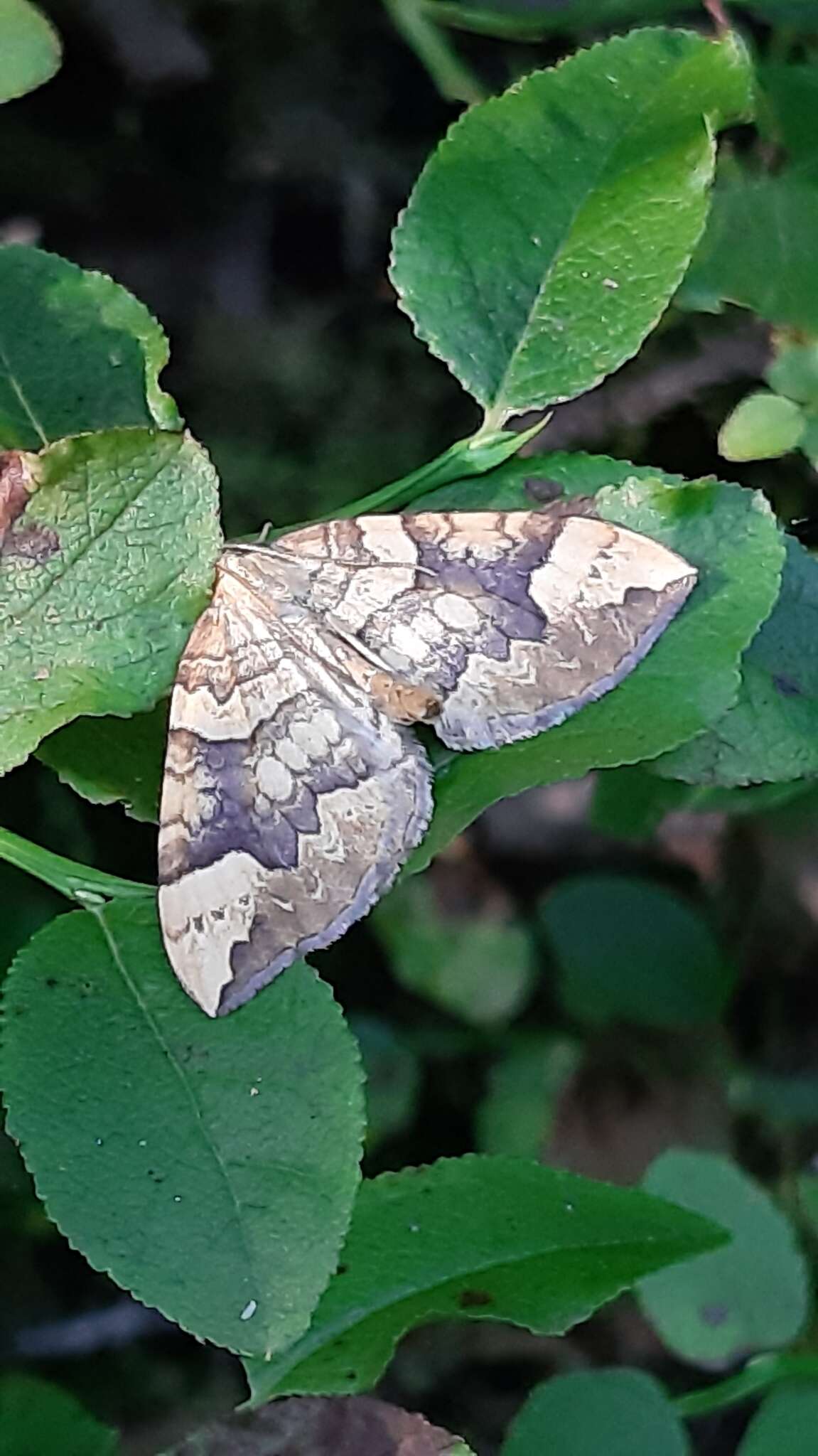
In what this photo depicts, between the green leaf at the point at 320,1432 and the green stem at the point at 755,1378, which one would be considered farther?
the green stem at the point at 755,1378

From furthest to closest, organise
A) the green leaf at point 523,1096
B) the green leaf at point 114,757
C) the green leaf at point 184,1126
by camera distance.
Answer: the green leaf at point 523,1096 < the green leaf at point 114,757 < the green leaf at point 184,1126

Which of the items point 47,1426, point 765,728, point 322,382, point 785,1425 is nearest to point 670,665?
point 765,728

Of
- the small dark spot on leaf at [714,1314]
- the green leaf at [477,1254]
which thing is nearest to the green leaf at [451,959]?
the small dark spot on leaf at [714,1314]

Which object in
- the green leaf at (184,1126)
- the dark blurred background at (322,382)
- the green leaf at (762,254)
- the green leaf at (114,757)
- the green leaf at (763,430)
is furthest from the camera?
the dark blurred background at (322,382)

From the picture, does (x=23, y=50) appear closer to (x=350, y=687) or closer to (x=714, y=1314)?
(x=350, y=687)

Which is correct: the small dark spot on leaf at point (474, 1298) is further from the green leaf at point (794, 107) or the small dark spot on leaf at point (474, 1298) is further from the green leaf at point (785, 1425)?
A: the green leaf at point (794, 107)

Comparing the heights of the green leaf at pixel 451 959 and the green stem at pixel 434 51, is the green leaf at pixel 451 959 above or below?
below

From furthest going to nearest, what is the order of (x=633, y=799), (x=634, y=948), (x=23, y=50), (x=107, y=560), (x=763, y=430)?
(x=634, y=948)
(x=633, y=799)
(x=763, y=430)
(x=23, y=50)
(x=107, y=560)
